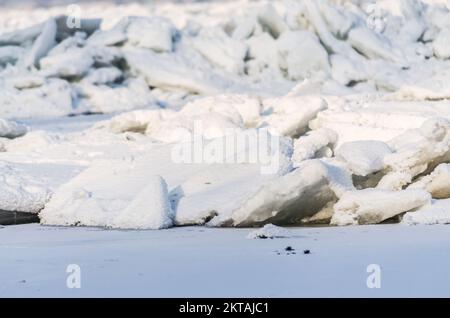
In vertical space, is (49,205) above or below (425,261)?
above

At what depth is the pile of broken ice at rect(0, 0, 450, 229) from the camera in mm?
5664

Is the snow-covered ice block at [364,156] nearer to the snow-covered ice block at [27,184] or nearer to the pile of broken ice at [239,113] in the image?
the pile of broken ice at [239,113]

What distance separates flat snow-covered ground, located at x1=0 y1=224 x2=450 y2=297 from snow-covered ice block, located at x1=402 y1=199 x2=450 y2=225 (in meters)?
0.13

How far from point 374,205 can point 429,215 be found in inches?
13.9

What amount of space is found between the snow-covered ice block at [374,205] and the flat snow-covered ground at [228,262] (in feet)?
0.58

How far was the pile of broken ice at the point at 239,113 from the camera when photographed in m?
5.66

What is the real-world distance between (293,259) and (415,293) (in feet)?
3.00

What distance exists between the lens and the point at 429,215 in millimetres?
5316

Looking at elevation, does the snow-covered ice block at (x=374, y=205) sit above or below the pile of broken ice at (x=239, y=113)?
below

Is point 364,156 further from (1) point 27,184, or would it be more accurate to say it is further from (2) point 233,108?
(2) point 233,108

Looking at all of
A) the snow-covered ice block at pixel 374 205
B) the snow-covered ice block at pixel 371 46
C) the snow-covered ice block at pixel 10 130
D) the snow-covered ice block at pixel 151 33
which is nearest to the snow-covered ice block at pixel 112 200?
the snow-covered ice block at pixel 374 205

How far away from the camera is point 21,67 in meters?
13.4
